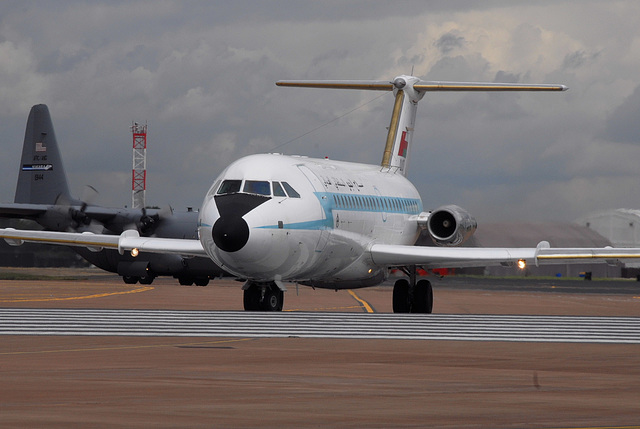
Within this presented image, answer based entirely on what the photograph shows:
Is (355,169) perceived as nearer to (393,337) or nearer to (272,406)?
(393,337)

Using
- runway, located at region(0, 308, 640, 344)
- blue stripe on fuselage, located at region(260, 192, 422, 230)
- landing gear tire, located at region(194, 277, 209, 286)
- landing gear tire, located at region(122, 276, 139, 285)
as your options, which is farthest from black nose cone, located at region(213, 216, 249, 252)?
landing gear tire, located at region(122, 276, 139, 285)

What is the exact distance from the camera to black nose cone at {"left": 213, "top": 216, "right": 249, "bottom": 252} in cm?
2383

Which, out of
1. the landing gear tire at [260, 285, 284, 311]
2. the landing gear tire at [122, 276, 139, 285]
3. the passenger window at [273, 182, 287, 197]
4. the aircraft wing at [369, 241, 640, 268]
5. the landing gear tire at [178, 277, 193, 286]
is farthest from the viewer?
the landing gear tire at [122, 276, 139, 285]

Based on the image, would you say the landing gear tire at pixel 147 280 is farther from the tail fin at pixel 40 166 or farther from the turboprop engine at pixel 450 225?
the turboprop engine at pixel 450 225

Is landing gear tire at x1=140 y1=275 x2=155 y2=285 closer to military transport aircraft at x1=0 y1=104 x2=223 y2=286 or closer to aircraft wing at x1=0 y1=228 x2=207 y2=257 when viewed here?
military transport aircraft at x1=0 y1=104 x2=223 y2=286

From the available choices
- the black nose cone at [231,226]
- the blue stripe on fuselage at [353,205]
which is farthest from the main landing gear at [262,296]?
the black nose cone at [231,226]

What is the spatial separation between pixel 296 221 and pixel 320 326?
5.32m

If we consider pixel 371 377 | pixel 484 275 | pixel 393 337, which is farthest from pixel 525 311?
pixel 484 275

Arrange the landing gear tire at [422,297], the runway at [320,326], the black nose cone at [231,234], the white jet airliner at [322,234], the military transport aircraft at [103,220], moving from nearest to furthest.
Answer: the runway at [320,326] → the black nose cone at [231,234] → the white jet airliner at [322,234] → the landing gear tire at [422,297] → the military transport aircraft at [103,220]

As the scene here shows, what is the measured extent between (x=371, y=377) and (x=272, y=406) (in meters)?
2.68

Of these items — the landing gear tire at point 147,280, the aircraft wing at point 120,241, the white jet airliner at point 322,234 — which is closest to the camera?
the white jet airliner at point 322,234

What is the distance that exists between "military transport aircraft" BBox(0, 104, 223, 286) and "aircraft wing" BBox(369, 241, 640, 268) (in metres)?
24.6

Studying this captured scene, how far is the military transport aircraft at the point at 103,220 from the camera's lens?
2244 inches

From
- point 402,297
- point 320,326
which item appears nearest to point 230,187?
point 320,326
